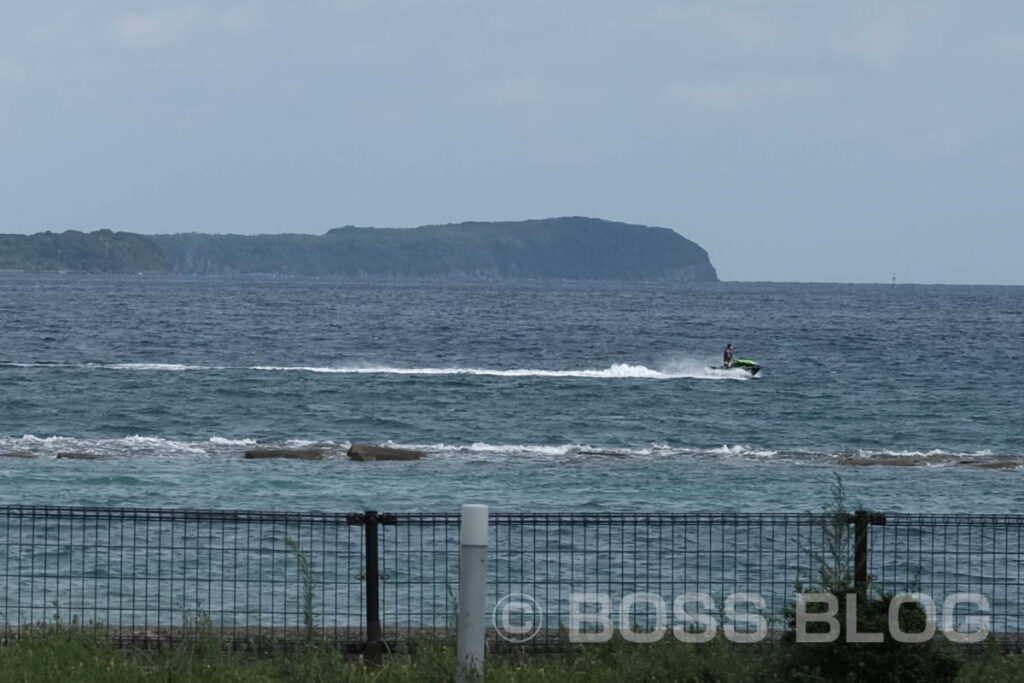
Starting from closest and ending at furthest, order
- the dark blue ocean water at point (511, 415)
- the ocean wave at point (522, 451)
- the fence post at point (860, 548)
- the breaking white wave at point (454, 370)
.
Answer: the fence post at point (860, 548) → the dark blue ocean water at point (511, 415) → the ocean wave at point (522, 451) → the breaking white wave at point (454, 370)

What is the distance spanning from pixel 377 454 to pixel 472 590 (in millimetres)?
23617

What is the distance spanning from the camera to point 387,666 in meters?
10.5

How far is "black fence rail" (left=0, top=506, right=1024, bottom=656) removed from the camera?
36.4 feet

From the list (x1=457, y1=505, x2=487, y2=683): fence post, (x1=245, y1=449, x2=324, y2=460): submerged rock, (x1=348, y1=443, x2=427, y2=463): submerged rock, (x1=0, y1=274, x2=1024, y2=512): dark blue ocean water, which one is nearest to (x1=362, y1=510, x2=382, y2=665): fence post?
(x1=457, y1=505, x2=487, y2=683): fence post

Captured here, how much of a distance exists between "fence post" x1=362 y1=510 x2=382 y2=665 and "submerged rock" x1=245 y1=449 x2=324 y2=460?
2240 cm

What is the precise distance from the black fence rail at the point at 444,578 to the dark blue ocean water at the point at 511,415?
21.8 feet

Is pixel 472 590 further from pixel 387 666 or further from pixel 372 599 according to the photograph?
pixel 372 599

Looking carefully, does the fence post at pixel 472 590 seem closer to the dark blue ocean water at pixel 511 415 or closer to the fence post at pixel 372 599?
the fence post at pixel 372 599

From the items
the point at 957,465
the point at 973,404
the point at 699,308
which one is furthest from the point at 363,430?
the point at 699,308

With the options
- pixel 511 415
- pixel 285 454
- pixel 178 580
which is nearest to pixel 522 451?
pixel 285 454

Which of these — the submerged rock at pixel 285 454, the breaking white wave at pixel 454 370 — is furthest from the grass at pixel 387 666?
the breaking white wave at pixel 454 370

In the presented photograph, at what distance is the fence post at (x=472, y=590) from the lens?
9523mm

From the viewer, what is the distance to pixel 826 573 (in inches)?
378

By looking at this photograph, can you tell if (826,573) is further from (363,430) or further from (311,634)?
(363,430)
